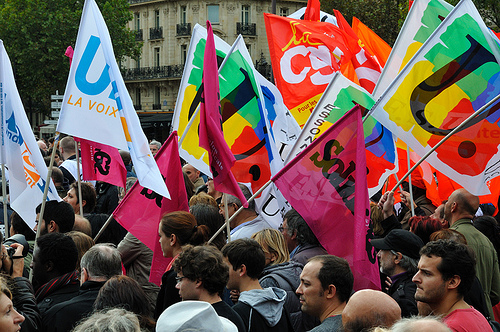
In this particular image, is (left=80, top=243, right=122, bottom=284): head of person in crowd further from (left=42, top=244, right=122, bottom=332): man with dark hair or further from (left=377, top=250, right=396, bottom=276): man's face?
(left=377, top=250, right=396, bottom=276): man's face

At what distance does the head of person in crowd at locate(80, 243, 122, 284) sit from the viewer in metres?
4.41

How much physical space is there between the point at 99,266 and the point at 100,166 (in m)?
2.54

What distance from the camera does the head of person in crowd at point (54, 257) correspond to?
4.56 m

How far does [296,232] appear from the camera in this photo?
17.8ft

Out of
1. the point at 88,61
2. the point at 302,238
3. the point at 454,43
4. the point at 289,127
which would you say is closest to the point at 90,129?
the point at 88,61

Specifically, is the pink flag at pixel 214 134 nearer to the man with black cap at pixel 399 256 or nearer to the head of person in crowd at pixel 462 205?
the man with black cap at pixel 399 256

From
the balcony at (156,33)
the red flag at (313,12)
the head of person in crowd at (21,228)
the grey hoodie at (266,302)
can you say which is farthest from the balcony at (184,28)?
the grey hoodie at (266,302)

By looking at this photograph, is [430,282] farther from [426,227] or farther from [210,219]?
[210,219]

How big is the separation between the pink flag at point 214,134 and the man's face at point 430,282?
2.09 meters

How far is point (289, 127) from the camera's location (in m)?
8.07

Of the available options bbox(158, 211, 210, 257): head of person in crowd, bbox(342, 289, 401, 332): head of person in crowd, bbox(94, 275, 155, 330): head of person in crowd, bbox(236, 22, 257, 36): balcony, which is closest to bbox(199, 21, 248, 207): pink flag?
bbox(158, 211, 210, 257): head of person in crowd

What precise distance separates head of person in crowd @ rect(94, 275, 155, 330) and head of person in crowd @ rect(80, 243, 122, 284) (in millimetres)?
409

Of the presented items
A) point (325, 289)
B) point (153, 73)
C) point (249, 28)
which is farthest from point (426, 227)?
point (153, 73)

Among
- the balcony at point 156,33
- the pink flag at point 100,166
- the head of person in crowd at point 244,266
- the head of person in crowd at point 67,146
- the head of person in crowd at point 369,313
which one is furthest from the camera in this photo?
the balcony at point 156,33
